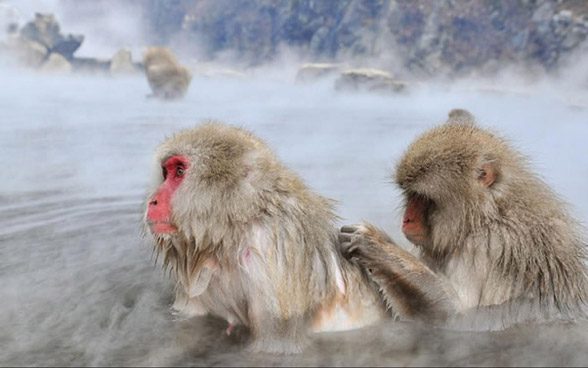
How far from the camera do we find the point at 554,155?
7.92 m

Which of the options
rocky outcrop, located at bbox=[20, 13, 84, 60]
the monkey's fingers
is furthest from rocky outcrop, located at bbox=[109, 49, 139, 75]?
the monkey's fingers

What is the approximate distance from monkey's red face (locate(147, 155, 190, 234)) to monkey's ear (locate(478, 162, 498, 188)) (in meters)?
1.11

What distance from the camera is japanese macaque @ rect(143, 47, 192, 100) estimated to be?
1476cm

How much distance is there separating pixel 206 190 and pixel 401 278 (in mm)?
824

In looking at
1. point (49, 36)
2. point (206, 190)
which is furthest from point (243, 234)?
point (49, 36)

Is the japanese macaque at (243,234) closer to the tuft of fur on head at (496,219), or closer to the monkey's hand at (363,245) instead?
the monkey's hand at (363,245)

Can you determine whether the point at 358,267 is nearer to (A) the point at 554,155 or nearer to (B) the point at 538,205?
(B) the point at 538,205

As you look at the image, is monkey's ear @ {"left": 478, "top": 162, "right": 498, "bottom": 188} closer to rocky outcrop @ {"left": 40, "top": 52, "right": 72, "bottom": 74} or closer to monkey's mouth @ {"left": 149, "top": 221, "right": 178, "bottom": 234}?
monkey's mouth @ {"left": 149, "top": 221, "right": 178, "bottom": 234}

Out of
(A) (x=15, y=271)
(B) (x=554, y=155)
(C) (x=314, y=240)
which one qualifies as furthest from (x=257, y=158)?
(B) (x=554, y=155)

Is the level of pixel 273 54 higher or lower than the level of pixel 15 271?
higher

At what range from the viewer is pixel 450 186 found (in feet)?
8.73

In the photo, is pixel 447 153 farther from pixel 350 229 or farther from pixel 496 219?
pixel 350 229

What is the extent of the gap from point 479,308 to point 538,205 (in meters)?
0.46

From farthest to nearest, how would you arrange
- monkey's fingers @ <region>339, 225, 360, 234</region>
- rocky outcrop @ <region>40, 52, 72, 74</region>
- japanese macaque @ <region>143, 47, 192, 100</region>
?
rocky outcrop @ <region>40, 52, 72, 74</region>
japanese macaque @ <region>143, 47, 192, 100</region>
monkey's fingers @ <region>339, 225, 360, 234</region>
